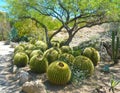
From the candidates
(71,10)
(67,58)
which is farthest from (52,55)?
(71,10)

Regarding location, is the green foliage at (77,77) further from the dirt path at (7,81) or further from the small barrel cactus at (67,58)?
the dirt path at (7,81)

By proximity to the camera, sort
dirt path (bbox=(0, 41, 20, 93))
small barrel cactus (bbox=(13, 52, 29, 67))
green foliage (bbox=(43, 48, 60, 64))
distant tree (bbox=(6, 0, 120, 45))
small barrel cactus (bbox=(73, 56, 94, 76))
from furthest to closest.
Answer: distant tree (bbox=(6, 0, 120, 45))
small barrel cactus (bbox=(13, 52, 29, 67))
green foliage (bbox=(43, 48, 60, 64))
small barrel cactus (bbox=(73, 56, 94, 76))
dirt path (bbox=(0, 41, 20, 93))

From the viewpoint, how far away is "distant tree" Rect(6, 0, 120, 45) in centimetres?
1303

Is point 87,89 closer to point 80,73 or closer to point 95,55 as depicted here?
point 80,73

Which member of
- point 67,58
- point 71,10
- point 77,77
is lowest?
point 77,77

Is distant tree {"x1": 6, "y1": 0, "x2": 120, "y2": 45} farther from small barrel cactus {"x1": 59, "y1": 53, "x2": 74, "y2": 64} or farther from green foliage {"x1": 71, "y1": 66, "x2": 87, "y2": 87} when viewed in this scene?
green foliage {"x1": 71, "y1": 66, "x2": 87, "y2": 87}

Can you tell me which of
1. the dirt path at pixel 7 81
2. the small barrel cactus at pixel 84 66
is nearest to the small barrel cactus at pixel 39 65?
the dirt path at pixel 7 81

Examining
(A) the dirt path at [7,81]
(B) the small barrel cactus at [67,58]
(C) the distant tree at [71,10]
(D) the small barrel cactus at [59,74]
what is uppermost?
(C) the distant tree at [71,10]

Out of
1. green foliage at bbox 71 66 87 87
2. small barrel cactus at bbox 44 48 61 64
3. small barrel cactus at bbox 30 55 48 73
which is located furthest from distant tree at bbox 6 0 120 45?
green foliage at bbox 71 66 87 87

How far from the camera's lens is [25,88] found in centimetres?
833

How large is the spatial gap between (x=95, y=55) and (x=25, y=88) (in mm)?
4152

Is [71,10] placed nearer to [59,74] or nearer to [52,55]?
[52,55]

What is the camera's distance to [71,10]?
13.3 m

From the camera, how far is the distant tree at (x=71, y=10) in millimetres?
13031
